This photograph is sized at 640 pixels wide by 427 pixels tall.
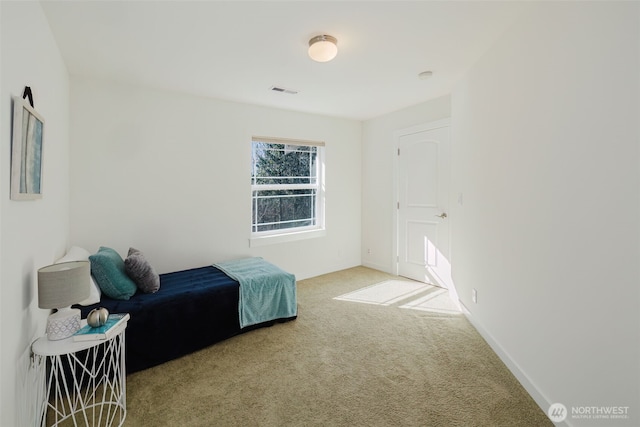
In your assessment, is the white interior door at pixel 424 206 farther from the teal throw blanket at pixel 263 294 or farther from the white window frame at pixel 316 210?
the teal throw blanket at pixel 263 294

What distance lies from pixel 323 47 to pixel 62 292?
7.12 ft

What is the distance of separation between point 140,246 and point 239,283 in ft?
3.99

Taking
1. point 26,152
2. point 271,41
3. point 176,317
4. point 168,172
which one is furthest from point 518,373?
point 168,172

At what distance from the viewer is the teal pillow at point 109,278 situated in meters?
2.32

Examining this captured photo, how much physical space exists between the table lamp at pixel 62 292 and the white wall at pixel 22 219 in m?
0.08

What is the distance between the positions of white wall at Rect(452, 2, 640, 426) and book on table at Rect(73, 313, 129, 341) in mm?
2415

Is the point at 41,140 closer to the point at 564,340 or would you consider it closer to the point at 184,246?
the point at 184,246

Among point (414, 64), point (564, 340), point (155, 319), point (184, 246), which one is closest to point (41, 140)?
point (155, 319)

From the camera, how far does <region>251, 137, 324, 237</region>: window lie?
13.3 feet

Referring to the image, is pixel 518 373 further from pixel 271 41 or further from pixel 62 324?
pixel 271 41

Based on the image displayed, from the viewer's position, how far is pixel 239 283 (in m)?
2.79

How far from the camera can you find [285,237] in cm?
421

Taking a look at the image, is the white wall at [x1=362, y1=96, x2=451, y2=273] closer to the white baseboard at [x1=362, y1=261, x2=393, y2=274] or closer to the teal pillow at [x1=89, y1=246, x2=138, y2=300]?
the white baseboard at [x1=362, y1=261, x2=393, y2=274]

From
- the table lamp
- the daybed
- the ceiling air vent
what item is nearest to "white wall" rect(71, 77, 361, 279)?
the daybed
